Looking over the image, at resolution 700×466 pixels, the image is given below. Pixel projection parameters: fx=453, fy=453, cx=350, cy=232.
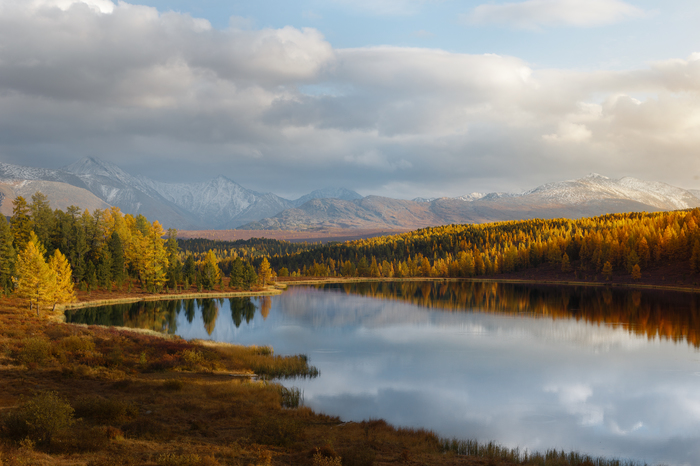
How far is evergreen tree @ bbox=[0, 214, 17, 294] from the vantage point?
261 ft

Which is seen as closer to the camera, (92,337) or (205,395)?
(205,395)

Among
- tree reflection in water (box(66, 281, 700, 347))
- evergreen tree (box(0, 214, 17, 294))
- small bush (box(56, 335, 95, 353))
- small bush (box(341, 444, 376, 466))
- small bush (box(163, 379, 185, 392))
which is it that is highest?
evergreen tree (box(0, 214, 17, 294))

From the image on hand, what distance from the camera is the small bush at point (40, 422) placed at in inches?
675

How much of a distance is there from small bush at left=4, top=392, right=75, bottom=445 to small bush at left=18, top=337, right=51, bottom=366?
18.1 metres

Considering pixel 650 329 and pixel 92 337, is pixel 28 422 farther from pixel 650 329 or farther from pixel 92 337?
pixel 650 329

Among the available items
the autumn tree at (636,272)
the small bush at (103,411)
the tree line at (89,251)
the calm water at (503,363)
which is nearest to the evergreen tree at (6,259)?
the tree line at (89,251)

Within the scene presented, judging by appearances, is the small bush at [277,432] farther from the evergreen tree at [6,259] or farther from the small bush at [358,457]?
the evergreen tree at [6,259]

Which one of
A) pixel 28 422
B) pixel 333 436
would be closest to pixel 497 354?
pixel 333 436

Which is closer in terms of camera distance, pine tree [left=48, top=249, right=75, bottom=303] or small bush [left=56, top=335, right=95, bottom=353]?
small bush [left=56, top=335, right=95, bottom=353]

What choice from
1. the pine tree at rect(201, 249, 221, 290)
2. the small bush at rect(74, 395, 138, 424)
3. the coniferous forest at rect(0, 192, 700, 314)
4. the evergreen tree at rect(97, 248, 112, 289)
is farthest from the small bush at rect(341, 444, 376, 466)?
the pine tree at rect(201, 249, 221, 290)

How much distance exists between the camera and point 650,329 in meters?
66.9

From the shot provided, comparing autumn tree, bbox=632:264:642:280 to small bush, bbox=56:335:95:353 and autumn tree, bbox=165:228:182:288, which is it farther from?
small bush, bbox=56:335:95:353

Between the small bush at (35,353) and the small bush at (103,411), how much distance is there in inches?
560

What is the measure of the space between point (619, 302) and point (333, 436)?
101544 millimetres
